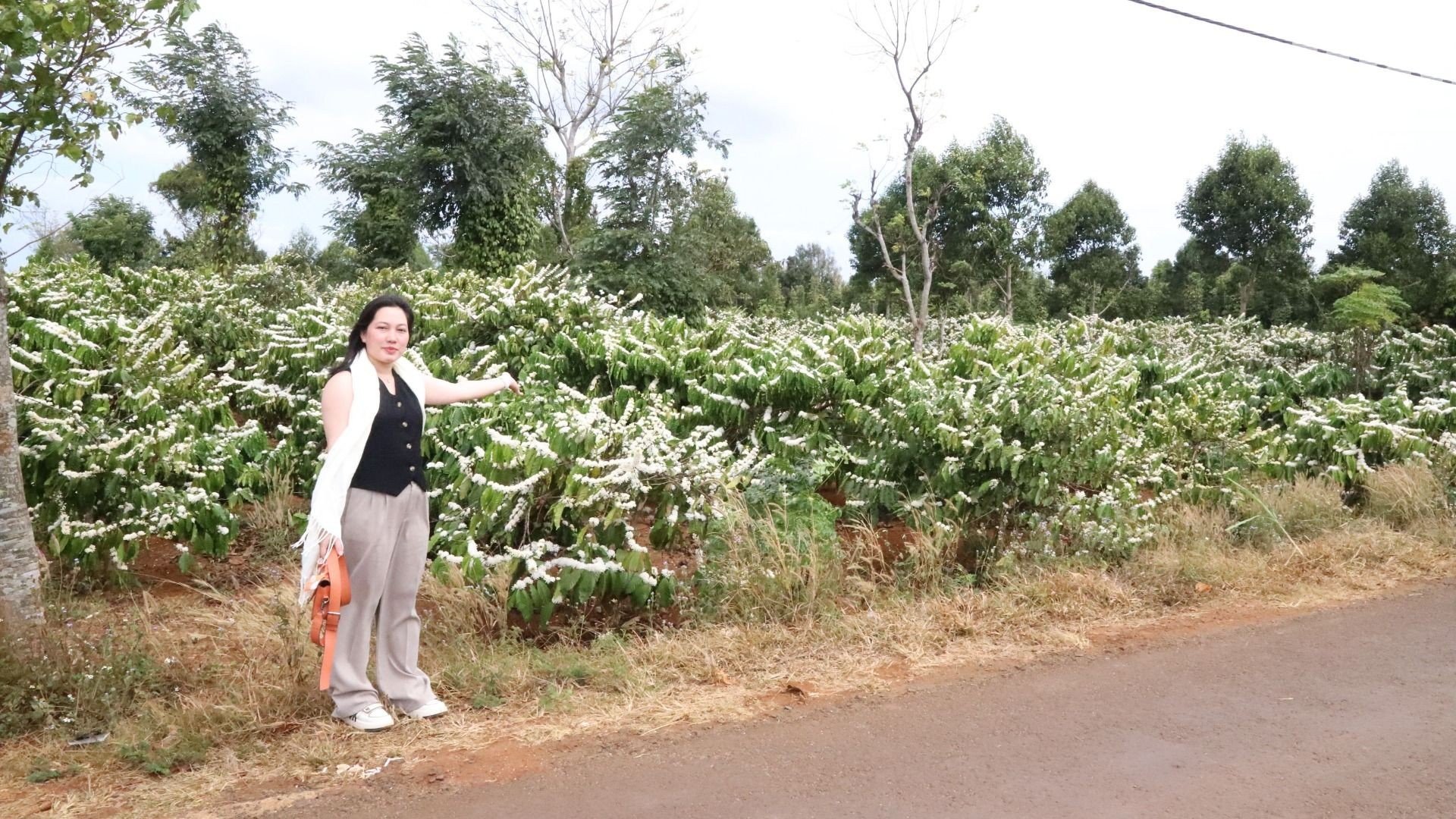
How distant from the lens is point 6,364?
14.8 feet

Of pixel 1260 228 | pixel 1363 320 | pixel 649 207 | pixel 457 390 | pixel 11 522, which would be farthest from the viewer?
pixel 1260 228

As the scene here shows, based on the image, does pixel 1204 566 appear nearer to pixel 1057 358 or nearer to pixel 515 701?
pixel 1057 358

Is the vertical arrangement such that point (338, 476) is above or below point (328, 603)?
above

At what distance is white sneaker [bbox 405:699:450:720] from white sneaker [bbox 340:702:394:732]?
10cm

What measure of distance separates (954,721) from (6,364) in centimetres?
420

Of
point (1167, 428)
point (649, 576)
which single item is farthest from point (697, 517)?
point (1167, 428)

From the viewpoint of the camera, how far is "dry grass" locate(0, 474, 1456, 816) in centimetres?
387

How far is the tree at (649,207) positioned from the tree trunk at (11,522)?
44.3ft

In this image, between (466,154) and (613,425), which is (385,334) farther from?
(466,154)

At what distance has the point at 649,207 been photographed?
19.1 meters

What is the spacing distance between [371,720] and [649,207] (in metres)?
15.7

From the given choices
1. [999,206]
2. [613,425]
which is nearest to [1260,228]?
[999,206]

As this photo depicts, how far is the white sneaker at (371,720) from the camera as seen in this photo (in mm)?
4051

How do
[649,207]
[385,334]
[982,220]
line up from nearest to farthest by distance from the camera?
[385,334] < [649,207] < [982,220]
